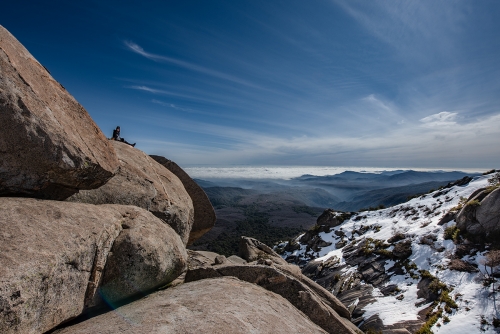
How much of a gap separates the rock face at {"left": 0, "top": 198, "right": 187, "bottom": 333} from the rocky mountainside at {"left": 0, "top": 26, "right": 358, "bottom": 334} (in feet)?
0.09

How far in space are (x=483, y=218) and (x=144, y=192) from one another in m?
51.6

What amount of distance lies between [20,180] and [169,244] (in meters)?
5.12

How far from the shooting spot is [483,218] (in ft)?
130

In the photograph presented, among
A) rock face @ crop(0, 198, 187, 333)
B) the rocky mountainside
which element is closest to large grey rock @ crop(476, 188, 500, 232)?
the rocky mountainside

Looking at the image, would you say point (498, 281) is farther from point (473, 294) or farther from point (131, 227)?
point (131, 227)

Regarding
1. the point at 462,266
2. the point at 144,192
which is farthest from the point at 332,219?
the point at 144,192

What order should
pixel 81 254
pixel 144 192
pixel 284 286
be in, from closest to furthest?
pixel 81 254
pixel 284 286
pixel 144 192

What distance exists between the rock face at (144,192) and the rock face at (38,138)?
5.54 feet

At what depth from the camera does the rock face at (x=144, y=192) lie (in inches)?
426

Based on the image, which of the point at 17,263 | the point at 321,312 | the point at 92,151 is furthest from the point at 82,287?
the point at 321,312

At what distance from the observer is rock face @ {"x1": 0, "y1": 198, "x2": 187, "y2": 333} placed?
16.8ft

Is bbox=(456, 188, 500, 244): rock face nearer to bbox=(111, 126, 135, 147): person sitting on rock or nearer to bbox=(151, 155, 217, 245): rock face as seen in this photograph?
bbox=(151, 155, 217, 245): rock face

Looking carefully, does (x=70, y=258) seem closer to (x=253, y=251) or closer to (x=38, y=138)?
(x=38, y=138)

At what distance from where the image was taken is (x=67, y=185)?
8.21 m
